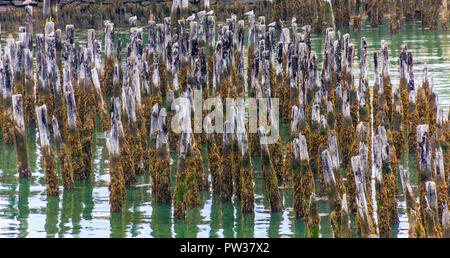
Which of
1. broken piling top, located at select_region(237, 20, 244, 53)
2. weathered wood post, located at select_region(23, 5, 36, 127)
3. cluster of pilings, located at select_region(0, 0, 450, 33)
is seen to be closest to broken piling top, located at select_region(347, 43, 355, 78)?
broken piling top, located at select_region(237, 20, 244, 53)

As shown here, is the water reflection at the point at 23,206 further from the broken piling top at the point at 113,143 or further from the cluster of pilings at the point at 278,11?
the cluster of pilings at the point at 278,11

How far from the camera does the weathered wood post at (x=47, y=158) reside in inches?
643

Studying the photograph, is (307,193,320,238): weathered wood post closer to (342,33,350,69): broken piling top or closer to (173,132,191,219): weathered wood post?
(173,132,191,219): weathered wood post

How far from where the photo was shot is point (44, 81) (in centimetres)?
2067

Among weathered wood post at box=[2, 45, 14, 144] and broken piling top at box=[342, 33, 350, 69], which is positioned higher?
broken piling top at box=[342, 33, 350, 69]

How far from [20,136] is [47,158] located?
1.23m

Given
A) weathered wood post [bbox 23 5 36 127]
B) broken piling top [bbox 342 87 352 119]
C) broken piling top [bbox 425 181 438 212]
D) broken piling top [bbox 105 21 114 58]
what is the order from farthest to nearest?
broken piling top [bbox 105 21 114 58] < weathered wood post [bbox 23 5 36 127] < broken piling top [bbox 342 87 352 119] < broken piling top [bbox 425 181 438 212]

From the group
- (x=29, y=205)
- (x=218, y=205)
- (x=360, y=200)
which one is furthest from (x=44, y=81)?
(x=360, y=200)

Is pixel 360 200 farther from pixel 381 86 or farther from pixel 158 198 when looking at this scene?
pixel 381 86

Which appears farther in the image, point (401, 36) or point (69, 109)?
point (401, 36)

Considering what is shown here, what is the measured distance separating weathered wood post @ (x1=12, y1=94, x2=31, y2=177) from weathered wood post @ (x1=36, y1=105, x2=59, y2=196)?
975 millimetres

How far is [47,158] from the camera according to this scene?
643 inches

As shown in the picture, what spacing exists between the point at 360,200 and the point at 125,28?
2382 centimetres

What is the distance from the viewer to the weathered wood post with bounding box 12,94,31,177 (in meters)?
17.2
